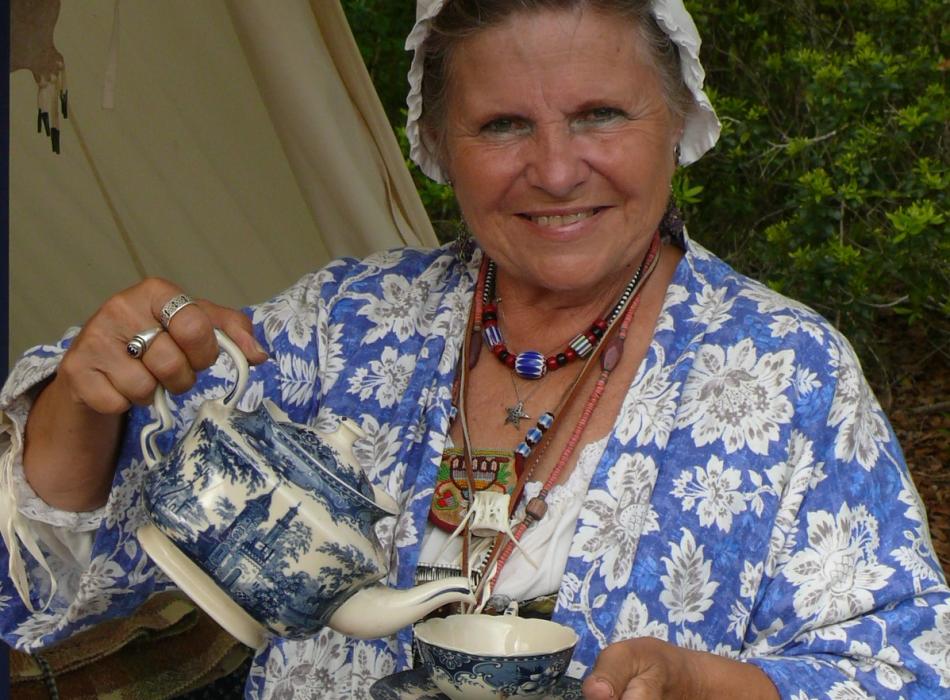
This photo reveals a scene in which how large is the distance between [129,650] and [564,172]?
140 cm

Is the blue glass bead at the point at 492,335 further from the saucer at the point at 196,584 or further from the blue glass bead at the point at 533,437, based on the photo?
the saucer at the point at 196,584

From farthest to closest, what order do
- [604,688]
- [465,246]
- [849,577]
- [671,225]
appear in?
[465,246], [671,225], [849,577], [604,688]

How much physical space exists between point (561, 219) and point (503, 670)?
73 centimetres

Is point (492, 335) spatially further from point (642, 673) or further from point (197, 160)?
point (197, 160)

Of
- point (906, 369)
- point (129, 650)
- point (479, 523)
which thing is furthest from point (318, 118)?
point (906, 369)

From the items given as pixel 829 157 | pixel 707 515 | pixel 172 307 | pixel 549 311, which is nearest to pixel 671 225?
pixel 549 311

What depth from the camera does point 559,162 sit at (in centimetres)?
183

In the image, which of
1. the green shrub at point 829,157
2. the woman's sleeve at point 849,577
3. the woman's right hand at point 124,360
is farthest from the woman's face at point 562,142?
the green shrub at point 829,157

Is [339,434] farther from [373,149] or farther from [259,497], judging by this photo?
[373,149]

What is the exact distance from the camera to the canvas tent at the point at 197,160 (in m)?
3.03

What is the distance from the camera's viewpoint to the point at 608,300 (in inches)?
80.5

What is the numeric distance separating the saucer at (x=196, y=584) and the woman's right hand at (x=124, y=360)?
0.59 feet

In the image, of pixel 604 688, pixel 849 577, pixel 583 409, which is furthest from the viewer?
pixel 583 409

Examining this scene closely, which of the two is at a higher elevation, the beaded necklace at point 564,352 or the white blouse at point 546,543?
the beaded necklace at point 564,352
